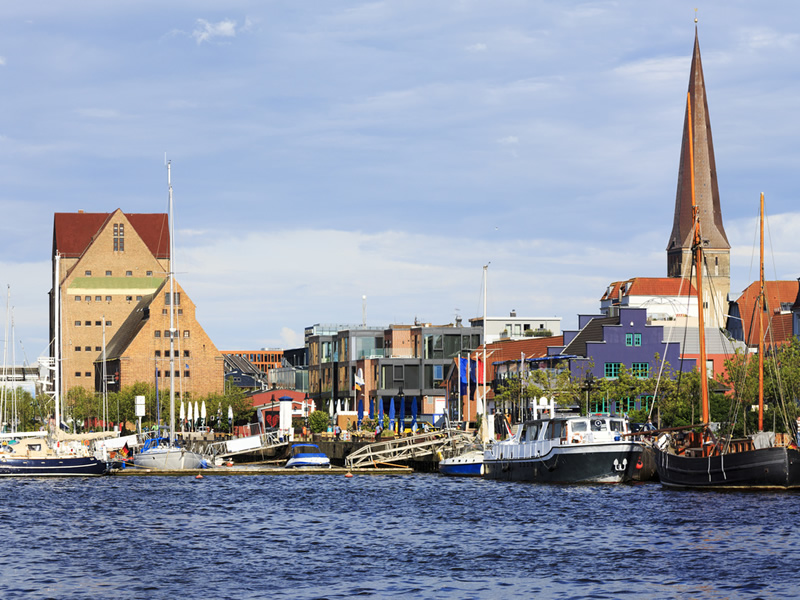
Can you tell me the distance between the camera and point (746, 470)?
197ft

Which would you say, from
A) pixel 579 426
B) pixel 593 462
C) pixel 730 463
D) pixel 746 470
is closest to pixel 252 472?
pixel 579 426

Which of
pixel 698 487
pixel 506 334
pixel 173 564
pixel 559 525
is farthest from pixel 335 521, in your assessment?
pixel 506 334

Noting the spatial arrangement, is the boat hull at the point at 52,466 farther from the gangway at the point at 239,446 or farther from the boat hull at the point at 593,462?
the boat hull at the point at 593,462

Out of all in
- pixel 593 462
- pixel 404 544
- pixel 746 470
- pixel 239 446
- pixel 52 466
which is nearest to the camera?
pixel 404 544

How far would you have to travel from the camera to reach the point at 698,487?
63.9 metres

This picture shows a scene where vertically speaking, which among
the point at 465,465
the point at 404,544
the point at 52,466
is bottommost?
the point at 404,544

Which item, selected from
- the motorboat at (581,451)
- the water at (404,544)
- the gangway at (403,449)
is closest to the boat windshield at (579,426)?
the motorboat at (581,451)

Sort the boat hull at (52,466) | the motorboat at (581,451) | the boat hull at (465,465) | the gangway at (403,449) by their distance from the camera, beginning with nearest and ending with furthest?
the motorboat at (581,451)
the boat hull at (52,466)
the boat hull at (465,465)
the gangway at (403,449)

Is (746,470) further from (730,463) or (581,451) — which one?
(581,451)

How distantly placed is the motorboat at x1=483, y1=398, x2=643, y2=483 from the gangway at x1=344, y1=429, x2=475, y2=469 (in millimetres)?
21170

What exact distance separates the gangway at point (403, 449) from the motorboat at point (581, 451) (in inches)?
833

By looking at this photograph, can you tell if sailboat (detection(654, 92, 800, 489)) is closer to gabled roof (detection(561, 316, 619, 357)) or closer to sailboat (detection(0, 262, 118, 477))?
sailboat (detection(0, 262, 118, 477))

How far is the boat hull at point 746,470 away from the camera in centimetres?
5909

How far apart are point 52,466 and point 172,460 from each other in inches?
337
